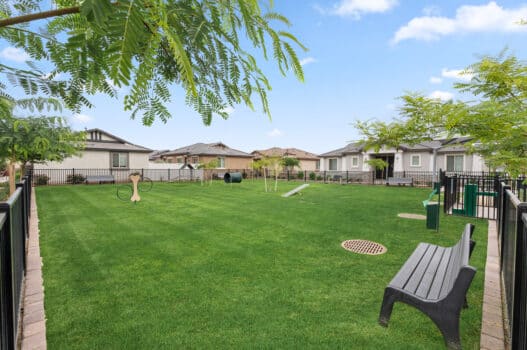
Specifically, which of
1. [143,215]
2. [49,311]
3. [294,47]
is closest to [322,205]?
[143,215]

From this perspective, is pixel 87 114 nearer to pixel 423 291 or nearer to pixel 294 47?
pixel 294 47

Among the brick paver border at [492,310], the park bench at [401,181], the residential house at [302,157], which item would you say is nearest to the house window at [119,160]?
the residential house at [302,157]

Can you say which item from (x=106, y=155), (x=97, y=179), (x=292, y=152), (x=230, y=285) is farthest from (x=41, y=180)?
(x=292, y=152)

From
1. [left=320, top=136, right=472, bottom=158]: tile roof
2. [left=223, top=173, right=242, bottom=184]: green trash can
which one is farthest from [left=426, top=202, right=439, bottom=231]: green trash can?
[left=223, top=173, right=242, bottom=184]: green trash can

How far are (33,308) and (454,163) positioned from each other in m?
30.2

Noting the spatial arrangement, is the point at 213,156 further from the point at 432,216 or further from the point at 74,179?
the point at 432,216

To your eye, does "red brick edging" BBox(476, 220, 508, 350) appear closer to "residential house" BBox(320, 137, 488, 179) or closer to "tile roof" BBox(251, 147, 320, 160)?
"residential house" BBox(320, 137, 488, 179)

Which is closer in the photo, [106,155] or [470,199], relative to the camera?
[470,199]

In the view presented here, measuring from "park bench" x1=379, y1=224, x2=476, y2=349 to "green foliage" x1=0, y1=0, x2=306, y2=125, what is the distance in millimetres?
Result: 2200

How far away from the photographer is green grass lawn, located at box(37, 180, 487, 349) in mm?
2652

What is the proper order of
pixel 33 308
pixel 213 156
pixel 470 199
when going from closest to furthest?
pixel 33 308
pixel 470 199
pixel 213 156

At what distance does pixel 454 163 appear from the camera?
25.2 meters

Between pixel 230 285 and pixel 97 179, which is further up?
pixel 97 179

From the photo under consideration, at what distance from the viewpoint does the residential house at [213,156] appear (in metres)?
33.7
